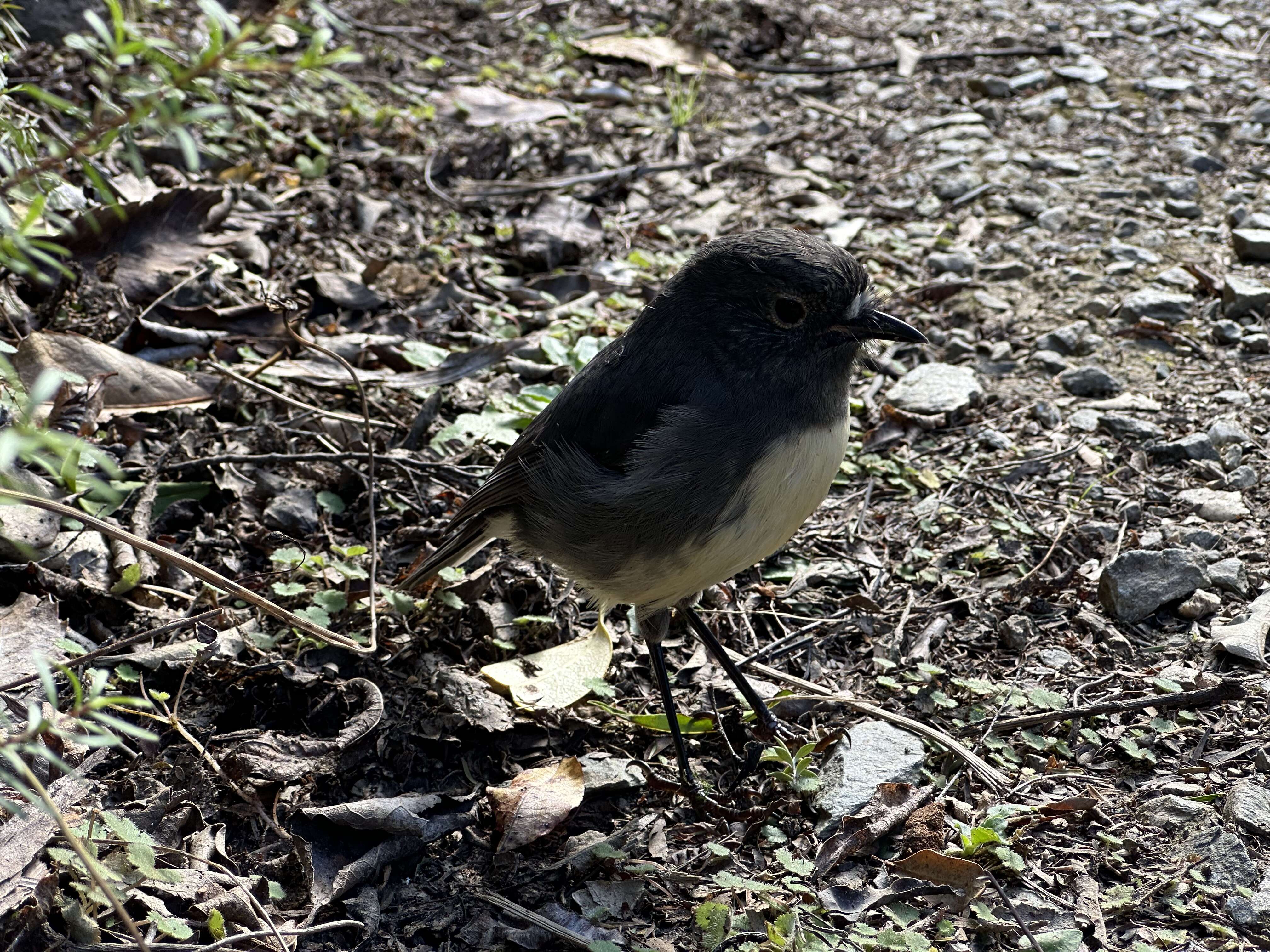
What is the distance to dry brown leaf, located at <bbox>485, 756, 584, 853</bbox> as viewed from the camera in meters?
3.45

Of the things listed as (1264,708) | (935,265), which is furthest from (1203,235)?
(1264,708)

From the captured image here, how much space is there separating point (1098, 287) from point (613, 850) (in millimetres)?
4138

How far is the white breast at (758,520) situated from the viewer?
346 cm

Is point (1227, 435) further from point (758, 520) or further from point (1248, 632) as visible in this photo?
point (758, 520)

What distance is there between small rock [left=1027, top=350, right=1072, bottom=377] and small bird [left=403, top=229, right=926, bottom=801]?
204 cm

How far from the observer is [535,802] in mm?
3514

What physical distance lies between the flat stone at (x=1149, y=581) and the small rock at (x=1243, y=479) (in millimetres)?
628

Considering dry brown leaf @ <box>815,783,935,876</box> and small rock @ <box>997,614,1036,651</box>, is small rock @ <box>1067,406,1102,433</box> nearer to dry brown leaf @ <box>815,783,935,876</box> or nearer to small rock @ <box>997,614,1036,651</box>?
small rock @ <box>997,614,1036,651</box>

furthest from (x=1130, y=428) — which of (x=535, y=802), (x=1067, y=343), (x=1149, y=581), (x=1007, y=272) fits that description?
(x=535, y=802)

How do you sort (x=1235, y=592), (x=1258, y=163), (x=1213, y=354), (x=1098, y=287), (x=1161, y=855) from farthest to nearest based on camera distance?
(x=1258, y=163) < (x=1098, y=287) < (x=1213, y=354) < (x=1235, y=592) < (x=1161, y=855)

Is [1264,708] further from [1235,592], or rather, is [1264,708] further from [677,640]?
[677,640]

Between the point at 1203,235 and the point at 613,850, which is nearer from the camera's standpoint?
the point at 613,850

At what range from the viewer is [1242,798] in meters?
3.32

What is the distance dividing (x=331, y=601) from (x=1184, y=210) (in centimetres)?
526
